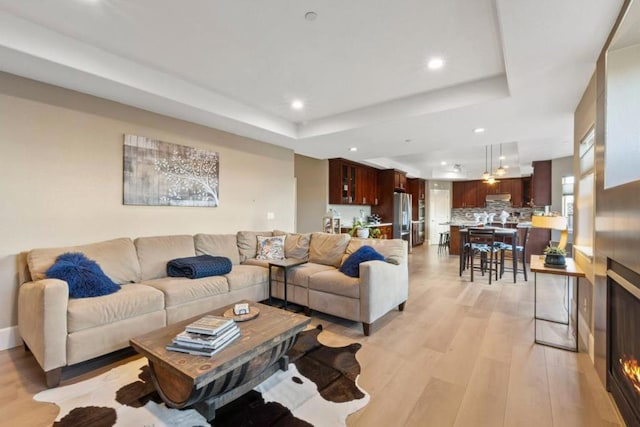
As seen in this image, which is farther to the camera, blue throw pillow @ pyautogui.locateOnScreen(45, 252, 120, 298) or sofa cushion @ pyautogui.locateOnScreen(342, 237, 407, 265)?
sofa cushion @ pyautogui.locateOnScreen(342, 237, 407, 265)

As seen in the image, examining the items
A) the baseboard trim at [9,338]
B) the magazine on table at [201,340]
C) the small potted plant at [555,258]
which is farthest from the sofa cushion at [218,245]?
the small potted plant at [555,258]

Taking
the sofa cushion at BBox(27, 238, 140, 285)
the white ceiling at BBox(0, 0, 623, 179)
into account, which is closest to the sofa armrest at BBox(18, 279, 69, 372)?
the sofa cushion at BBox(27, 238, 140, 285)

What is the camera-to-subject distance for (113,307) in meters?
2.28

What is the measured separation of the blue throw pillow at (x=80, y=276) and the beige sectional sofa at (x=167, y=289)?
0.09 meters

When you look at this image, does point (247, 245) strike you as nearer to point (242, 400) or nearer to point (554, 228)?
point (242, 400)

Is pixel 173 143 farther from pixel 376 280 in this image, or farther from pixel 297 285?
pixel 376 280

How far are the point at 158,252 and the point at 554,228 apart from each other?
4300 mm

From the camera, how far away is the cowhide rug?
5.43 feet

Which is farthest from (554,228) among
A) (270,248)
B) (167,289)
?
(167,289)

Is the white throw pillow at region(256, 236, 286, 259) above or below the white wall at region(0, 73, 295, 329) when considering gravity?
below

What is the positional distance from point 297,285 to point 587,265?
9.06 ft

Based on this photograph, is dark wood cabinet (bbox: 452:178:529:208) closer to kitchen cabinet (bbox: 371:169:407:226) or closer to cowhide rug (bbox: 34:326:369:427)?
kitchen cabinet (bbox: 371:169:407:226)

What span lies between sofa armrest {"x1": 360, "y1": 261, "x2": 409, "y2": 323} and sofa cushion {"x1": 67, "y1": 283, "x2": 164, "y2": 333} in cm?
186

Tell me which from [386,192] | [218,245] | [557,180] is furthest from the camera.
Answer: [386,192]
